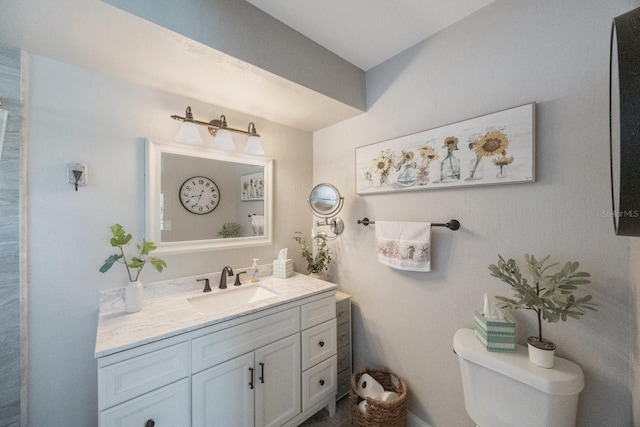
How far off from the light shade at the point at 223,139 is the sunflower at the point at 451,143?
4.31ft

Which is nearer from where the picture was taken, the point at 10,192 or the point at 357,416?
the point at 10,192

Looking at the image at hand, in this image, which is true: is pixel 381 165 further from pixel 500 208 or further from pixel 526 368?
pixel 526 368

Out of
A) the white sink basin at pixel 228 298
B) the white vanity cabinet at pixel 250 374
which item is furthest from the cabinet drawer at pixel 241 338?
the white sink basin at pixel 228 298

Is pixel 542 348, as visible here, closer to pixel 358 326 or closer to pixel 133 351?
pixel 358 326

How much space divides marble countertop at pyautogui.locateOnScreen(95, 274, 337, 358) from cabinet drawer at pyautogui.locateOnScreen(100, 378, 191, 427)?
0.23 metres

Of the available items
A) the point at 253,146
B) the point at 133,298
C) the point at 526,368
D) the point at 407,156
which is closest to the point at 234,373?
the point at 133,298

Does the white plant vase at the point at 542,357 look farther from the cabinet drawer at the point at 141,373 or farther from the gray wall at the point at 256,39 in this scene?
the gray wall at the point at 256,39

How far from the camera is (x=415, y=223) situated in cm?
137

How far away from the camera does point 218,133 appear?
157 cm

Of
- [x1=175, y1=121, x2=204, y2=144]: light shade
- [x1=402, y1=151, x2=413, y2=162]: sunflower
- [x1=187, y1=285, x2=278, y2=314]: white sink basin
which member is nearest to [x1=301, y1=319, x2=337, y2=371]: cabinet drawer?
[x1=187, y1=285, x2=278, y2=314]: white sink basin

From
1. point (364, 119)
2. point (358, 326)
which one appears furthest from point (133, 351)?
point (364, 119)

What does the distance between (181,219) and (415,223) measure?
4.68 ft

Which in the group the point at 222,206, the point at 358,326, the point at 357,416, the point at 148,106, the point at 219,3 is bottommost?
the point at 357,416

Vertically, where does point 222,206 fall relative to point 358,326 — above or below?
above
